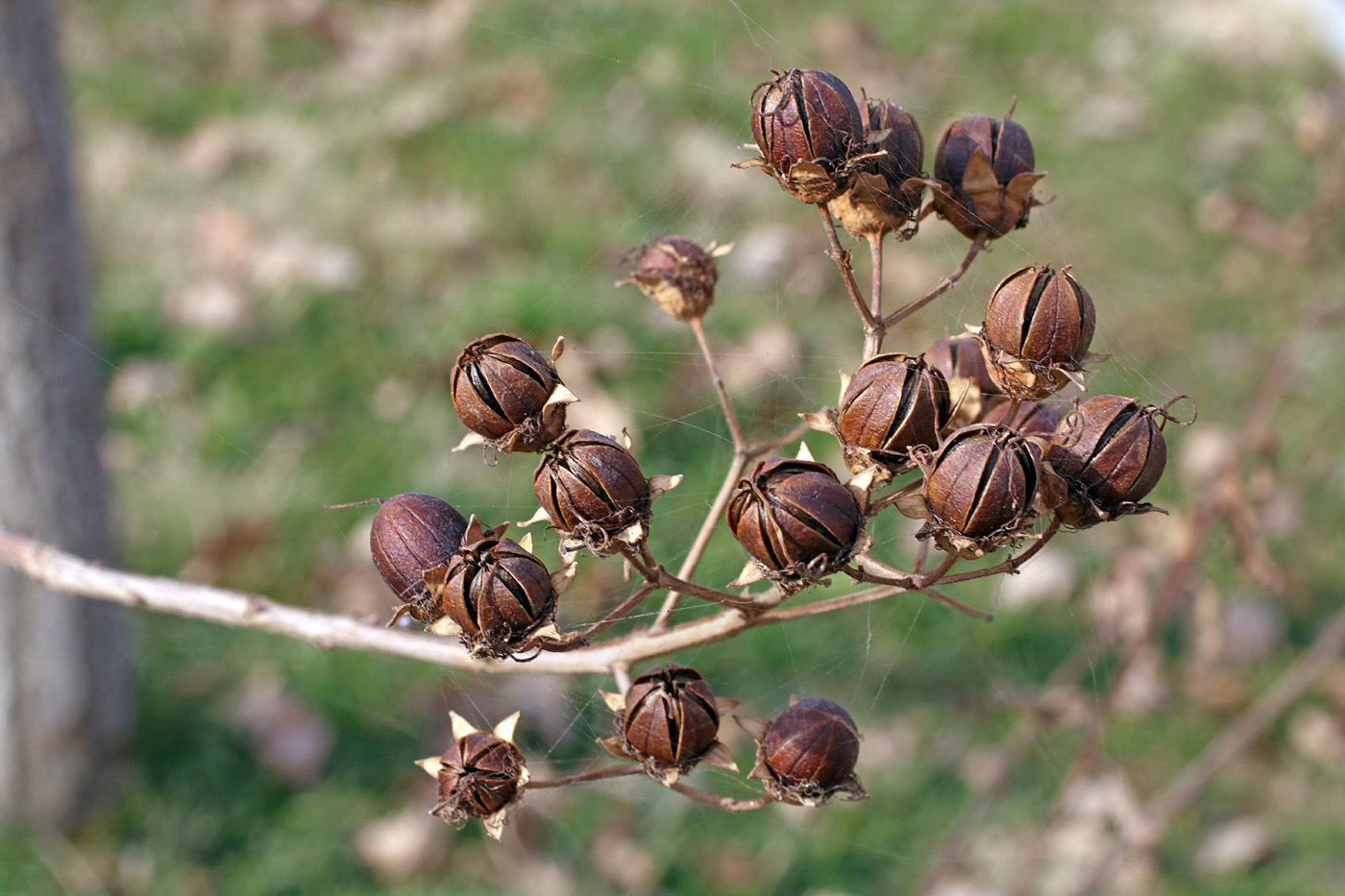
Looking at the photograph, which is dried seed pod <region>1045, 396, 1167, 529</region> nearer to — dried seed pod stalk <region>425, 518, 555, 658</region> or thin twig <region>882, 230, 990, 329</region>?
thin twig <region>882, 230, 990, 329</region>

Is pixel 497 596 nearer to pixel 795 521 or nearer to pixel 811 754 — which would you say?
pixel 795 521

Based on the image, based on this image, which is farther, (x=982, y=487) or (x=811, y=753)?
(x=811, y=753)

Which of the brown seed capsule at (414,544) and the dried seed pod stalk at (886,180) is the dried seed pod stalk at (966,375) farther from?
the brown seed capsule at (414,544)

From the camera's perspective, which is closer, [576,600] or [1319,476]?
[576,600]

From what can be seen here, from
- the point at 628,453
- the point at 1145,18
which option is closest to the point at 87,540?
the point at 628,453

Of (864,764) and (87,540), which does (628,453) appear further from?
(864,764)

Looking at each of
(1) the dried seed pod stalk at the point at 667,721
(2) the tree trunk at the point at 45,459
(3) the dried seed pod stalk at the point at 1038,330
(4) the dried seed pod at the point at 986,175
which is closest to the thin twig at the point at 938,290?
(4) the dried seed pod at the point at 986,175

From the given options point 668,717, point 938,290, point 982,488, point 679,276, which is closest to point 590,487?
point 668,717
